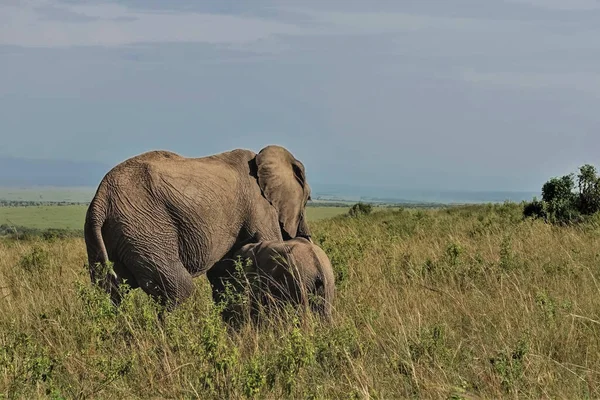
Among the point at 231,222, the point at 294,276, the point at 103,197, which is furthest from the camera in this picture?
the point at 231,222

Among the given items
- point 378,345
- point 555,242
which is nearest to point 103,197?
point 378,345

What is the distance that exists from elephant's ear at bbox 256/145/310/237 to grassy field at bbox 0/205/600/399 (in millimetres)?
727

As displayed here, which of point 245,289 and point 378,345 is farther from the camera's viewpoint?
point 245,289

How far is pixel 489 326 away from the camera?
6766 mm

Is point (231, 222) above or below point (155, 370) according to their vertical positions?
above

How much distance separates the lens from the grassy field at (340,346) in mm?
5082

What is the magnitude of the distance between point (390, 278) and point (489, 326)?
8.92 feet

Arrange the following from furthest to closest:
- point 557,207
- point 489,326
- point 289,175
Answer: point 557,207
point 289,175
point 489,326

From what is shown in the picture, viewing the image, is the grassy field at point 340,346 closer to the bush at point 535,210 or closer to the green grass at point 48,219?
the bush at point 535,210

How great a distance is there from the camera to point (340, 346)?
5.75 metres

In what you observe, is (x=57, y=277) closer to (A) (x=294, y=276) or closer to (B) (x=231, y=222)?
(B) (x=231, y=222)

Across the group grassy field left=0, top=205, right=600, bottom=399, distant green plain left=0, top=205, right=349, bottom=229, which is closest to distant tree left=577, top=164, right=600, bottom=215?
grassy field left=0, top=205, right=600, bottom=399

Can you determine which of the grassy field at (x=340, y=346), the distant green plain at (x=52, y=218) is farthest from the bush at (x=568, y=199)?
the distant green plain at (x=52, y=218)

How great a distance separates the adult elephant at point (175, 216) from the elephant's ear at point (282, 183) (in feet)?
0.04
